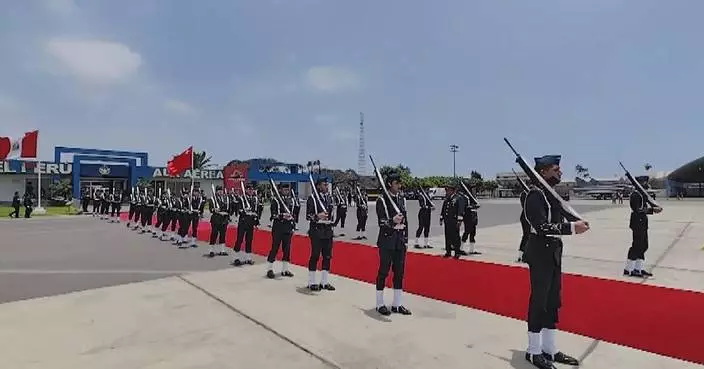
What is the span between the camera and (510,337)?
5.17 metres

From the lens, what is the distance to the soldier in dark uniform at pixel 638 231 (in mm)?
8438

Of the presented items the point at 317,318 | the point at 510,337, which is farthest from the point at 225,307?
the point at 510,337

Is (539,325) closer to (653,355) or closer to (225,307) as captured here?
(653,355)

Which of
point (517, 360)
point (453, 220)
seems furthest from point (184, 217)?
point (517, 360)

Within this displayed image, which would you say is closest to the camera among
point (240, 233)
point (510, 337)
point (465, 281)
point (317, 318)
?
point (510, 337)

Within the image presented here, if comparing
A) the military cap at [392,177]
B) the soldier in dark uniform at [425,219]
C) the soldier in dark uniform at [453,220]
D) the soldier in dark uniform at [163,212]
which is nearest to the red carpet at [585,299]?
the soldier in dark uniform at [453,220]

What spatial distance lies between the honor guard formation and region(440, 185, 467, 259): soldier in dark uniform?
2 cm

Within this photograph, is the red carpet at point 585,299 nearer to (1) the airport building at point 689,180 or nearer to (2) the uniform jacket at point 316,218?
(2) the uniform jacket at point 316,218

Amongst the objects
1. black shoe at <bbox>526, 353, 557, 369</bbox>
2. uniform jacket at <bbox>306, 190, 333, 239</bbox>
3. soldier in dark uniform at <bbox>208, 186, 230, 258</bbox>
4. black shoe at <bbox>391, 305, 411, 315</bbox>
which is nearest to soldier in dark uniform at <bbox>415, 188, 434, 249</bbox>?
soldier in dark uniform at <bbox>208, 186, 230, 258</bbox>

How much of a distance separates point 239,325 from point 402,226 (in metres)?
2.34

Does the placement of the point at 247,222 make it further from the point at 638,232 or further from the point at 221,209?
the point at 638,232

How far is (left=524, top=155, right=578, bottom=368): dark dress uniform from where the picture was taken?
4434mm

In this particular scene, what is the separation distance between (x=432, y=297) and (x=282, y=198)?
3.22 metres

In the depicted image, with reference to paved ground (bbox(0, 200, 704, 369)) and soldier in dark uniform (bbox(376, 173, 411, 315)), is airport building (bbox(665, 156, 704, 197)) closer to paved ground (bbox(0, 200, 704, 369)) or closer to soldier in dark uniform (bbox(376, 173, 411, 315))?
paved ground (bbox(0, 200, 704, 369))
